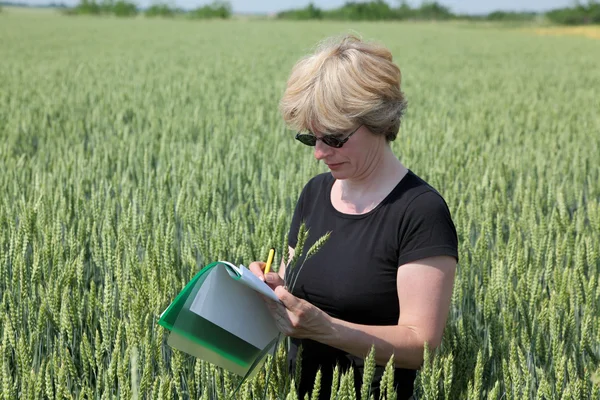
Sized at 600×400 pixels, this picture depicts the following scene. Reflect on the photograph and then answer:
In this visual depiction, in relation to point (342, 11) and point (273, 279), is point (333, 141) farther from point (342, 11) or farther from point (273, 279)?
point (342, 11)

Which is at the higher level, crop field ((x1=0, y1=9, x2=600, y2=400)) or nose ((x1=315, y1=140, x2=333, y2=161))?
nose ((x1=315, y1=140, x2=333, y2=161))

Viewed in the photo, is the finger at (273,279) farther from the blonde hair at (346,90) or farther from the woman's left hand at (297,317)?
the blonde hair at (346,90)

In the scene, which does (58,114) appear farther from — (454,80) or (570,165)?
(454,80)

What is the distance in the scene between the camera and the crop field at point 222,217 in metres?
1.37

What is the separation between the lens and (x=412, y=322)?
1341mm

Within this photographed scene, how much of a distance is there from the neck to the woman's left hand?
1.20 ft

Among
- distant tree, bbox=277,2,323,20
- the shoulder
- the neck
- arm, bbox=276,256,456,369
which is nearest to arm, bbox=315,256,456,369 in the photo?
arm, bbox=276,256,456,369

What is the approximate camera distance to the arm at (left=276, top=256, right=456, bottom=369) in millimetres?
1310

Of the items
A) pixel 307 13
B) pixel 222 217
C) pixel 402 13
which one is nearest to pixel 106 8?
pixel 307 13

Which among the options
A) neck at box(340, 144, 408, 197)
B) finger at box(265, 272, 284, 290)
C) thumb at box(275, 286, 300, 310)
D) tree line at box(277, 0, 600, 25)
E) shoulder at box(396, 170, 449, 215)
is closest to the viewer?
thumb at box(275, 286, 300, 310)

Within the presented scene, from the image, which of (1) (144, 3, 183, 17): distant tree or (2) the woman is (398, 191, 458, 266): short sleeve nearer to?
(2) the woman

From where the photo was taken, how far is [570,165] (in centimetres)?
398

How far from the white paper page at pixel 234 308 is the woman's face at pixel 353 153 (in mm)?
370

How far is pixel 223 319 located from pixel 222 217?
137cm
